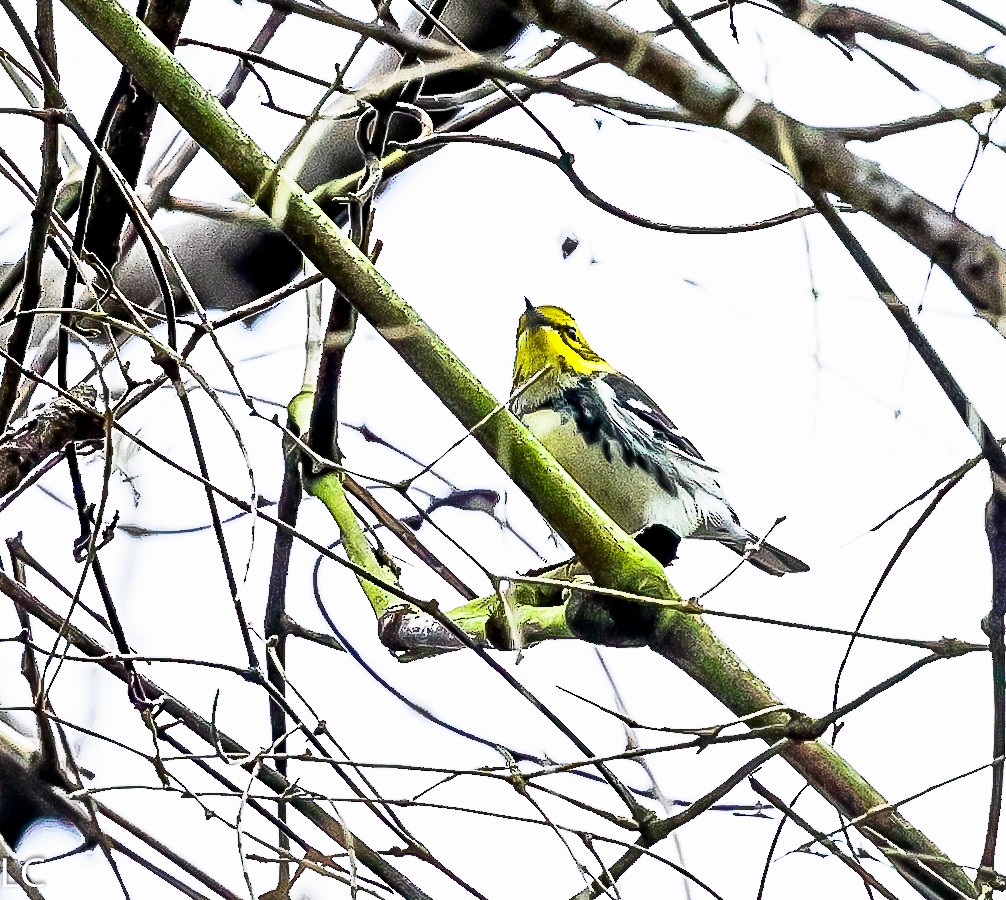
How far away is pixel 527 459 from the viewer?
170 cm

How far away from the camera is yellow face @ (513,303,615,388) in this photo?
3766 mm

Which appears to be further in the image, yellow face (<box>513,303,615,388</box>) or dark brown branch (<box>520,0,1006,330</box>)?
yellow face (<box>513,303,615,388</box>)

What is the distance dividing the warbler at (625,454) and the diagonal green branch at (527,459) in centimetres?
149

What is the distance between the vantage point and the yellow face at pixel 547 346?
12.4ft

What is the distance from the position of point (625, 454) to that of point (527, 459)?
1740 mm

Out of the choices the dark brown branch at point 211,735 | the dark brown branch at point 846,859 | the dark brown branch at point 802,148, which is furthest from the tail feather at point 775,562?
the dark brown branch at point 802,148

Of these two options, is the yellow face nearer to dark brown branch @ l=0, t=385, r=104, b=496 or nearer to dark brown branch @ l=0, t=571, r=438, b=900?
dark brown branch @ l=0, t=571, r=438, b=900

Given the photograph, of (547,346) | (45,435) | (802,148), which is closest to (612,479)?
(547,346)

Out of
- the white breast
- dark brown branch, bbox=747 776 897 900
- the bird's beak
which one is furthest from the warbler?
dark brown branch, bbox=747 776 897 900

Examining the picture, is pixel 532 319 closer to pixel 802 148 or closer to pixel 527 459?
pixel 527 459

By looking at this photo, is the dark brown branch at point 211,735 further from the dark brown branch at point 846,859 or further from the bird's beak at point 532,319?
the bird's beak at point 532,319

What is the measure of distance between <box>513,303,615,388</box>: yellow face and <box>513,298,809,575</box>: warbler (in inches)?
4.1

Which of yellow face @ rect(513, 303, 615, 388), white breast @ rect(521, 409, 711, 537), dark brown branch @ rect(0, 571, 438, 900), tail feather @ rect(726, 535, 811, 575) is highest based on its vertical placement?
yellow face @ rect(513, 303, 615, 388)

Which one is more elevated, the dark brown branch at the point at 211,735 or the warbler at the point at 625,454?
the warbler at the point at 625,454
